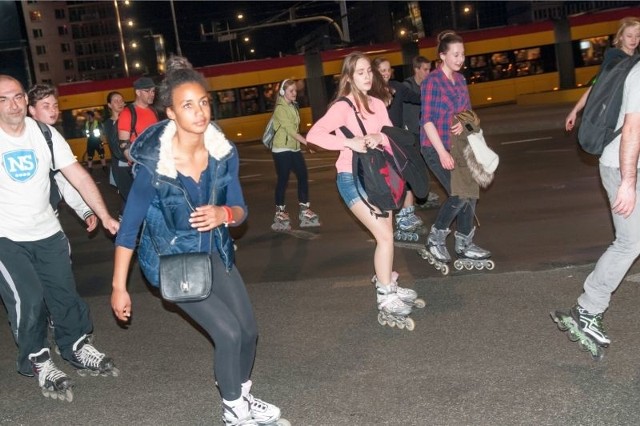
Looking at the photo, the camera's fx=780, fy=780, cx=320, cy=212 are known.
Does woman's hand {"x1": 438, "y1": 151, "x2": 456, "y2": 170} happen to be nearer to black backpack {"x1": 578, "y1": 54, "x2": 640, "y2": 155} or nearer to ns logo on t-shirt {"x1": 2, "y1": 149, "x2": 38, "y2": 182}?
black backpack {"x1": 578, "y1": 54, "x2": 640, "y2": 155}

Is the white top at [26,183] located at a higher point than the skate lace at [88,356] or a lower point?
higher

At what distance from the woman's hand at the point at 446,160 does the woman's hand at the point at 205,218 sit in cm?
322

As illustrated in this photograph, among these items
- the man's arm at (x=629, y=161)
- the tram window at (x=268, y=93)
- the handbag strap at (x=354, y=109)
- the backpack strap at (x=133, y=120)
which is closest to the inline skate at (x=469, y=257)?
the handbag strap at (x=354, y=109)

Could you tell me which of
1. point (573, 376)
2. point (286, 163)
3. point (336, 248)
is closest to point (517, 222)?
point (336, 248)

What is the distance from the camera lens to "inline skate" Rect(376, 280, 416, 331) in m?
5.67

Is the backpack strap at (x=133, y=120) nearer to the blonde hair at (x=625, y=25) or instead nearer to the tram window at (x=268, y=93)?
the blonde hair at (x=625, y=25)

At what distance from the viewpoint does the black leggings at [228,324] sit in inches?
154

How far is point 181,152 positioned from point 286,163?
21.6 feet

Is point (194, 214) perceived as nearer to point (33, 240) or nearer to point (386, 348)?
point (33, 240)

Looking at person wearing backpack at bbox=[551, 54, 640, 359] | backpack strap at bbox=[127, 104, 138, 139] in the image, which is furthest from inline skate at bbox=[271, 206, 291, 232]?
person wearing backpack at bbox=[551, 54, 640, 359]

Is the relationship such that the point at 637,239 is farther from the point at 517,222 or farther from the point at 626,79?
the point at 517,222

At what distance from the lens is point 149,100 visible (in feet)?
27.6

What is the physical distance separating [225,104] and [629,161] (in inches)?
1054

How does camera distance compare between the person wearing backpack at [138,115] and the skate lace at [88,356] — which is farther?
the person wearing backpack at [138,115]
